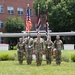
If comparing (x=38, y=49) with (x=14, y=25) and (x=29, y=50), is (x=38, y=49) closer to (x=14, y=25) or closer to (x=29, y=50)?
(x=29, y=50)

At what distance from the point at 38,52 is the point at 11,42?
147 ft

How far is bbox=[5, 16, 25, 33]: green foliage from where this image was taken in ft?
213

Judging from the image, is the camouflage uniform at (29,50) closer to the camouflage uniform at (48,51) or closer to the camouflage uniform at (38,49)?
the camouflage uniform at (38,49)

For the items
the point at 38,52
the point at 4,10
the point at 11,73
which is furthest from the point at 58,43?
the point at 4,10

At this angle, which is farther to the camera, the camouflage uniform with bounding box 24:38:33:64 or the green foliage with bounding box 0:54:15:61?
the green foliage with bounding box 0:54:15:61

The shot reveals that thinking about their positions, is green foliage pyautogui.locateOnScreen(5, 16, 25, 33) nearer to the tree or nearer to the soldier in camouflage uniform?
the tree

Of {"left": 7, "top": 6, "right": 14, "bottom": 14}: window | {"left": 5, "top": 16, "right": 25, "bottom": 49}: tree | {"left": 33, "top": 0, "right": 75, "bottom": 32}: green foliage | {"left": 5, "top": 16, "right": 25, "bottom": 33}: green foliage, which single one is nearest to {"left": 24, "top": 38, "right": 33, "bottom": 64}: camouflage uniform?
{"left": 33, "top": 0, "right": 75, "bottom": 32}: green foliage

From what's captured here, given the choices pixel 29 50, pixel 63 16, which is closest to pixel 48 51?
pixel 29 50

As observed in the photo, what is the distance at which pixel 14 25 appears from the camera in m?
64.9

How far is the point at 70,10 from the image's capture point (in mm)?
62250

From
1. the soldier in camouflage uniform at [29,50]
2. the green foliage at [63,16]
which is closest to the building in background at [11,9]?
the green foliage at [63,16]

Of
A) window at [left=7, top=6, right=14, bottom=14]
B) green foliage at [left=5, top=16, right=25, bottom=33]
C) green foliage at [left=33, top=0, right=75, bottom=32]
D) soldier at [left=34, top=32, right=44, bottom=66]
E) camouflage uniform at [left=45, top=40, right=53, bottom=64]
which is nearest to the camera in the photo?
soldier at [left=34, top=32, right=44, bottom=66]

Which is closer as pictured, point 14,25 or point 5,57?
point 5,57

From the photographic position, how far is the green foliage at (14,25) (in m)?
64.9
